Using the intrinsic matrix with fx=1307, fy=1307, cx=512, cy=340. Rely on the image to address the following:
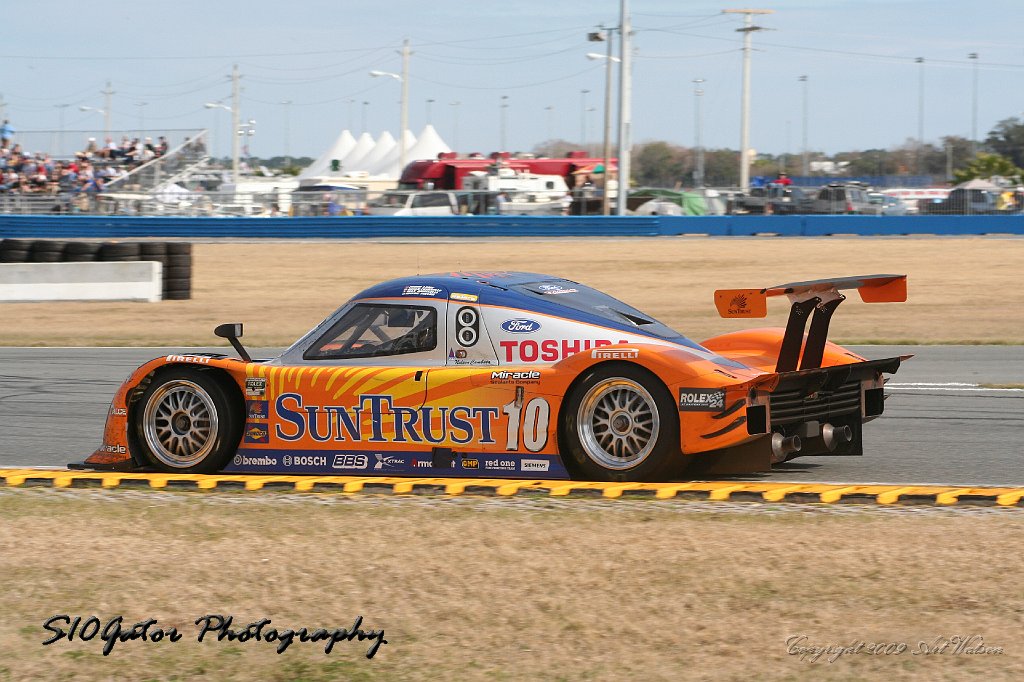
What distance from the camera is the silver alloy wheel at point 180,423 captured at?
297 inches

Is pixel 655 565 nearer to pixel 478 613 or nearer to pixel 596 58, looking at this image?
pixel 478 613

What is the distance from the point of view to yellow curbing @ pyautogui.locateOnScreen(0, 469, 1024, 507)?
6.43 metres

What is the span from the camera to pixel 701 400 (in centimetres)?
662

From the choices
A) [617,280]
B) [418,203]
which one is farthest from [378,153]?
[617,280]

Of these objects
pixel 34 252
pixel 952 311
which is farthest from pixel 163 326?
pixel 952 311

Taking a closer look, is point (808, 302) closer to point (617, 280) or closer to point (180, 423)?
point (180, 423)

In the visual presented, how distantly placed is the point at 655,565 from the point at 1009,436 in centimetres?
446

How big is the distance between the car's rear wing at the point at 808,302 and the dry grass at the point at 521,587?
4.39 ft

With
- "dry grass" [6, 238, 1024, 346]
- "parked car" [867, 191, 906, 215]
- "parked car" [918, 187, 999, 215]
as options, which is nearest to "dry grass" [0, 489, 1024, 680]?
"dry grass" [6, 238, 1024, 346]

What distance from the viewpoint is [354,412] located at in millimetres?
7289

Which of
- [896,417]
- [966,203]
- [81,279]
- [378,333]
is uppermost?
[966,203]

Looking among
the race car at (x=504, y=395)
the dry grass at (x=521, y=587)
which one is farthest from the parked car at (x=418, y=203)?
the dry grass at (x=521, y=587)

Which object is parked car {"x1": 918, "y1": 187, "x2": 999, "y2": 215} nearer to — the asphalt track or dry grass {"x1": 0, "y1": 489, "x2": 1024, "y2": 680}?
the asphalt track

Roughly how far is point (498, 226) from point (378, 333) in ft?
93.9
